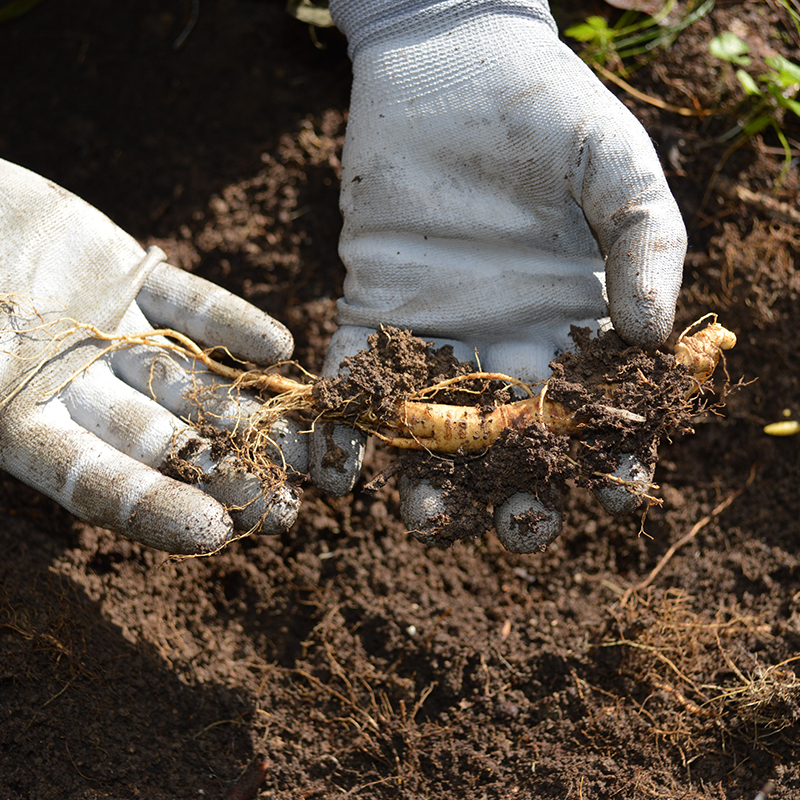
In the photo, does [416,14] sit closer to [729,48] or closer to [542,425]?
[729,48]

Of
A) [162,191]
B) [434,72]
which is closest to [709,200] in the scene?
[434,72]

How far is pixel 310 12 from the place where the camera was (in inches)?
99.4

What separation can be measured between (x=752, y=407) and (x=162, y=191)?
7.91 ft

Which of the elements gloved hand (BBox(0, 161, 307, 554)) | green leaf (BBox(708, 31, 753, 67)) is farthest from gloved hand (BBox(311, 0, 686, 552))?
green leaf (BBox(708, 31, 753, 67))

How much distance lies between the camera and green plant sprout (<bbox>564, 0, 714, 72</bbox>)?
2576 mm

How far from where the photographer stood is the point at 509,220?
205 centimetres

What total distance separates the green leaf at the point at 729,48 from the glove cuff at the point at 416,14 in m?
0.74

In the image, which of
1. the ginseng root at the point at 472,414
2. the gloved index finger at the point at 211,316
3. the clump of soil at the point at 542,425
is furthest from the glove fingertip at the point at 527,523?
the gloved index finger at the point at 211,316

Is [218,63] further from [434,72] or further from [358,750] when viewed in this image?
[358,750]

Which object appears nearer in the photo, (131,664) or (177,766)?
(177,766)

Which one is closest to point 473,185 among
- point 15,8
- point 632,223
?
point 632,223

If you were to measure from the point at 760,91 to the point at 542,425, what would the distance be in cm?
167

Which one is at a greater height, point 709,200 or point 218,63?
point 218,63

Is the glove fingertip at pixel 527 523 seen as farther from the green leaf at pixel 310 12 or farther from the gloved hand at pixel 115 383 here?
the green leaf at pixel 310 12
